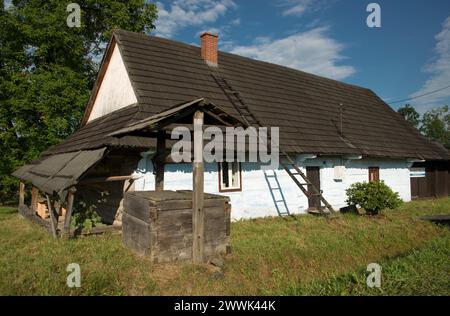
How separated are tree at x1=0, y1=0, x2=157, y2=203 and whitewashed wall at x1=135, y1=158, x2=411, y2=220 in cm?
880

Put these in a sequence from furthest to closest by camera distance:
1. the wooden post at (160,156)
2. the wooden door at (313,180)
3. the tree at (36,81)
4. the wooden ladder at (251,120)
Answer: the tree at (36,81) → the wooden door at (313,180) → the wooden ladder at (251,120) → the wooden post at (160,156)

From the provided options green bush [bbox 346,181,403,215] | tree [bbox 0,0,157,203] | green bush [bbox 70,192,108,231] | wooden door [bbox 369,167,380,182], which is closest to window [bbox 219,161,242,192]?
green bush [bbox 70,192,108,231]

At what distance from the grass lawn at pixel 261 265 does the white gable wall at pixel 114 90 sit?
17.5ft

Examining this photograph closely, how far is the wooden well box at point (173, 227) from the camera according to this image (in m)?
6.11

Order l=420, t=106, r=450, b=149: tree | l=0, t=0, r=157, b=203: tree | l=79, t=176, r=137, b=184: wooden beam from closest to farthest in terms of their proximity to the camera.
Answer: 1. l=79, t=176, r=137, b=184: wooden beam
2. l=0, t=0, r=157, b=203: tree
3. l=420, t=106, r=450, b=149: tree

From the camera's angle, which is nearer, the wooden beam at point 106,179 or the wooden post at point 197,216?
the wooden post at point 197,216

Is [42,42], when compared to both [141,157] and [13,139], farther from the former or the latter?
[141,157]

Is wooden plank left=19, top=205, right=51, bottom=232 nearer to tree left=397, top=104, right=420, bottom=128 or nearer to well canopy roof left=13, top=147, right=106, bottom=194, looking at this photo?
well canopy roof left=13, top=147, right=106, bottom=194

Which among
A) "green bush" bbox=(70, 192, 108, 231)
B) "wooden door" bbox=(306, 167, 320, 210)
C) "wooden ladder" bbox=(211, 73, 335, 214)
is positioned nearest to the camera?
"green bush" bbox=(70, 192, 108, 231)

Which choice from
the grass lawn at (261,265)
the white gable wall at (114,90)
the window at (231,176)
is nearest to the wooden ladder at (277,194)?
the window at (231,176)

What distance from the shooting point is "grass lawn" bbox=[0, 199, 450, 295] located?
5039 mm

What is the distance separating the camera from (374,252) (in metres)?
7.42

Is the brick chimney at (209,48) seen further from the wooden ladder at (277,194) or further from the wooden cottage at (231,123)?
the wooden ladder at (277,194)
